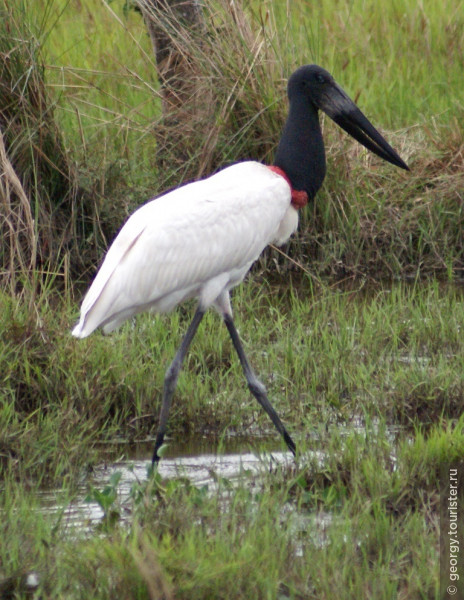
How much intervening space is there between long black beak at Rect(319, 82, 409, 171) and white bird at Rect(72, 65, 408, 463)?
0.26 metres

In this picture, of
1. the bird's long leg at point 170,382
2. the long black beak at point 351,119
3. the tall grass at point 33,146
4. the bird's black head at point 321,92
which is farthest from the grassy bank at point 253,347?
the bird's black head at point 321,92

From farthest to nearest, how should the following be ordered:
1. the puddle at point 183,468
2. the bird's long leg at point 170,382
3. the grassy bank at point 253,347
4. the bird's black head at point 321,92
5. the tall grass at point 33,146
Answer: the tall grass at point 33,146 < the bird's black head at point 321,92 < the bird's long leg at point 170,382 < the puddle at point 183,468 < the grassy bank at point 253,347

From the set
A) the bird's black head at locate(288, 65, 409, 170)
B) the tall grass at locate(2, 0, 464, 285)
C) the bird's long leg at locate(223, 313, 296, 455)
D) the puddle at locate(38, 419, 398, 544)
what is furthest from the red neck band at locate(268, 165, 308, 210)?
the tall grass at locate(2, 0, 464, 285)

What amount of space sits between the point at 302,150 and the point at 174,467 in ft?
4.85

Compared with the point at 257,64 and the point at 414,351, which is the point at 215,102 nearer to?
the point at 257,64

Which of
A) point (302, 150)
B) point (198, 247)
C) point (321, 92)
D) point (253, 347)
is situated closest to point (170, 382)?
point (198, 247)

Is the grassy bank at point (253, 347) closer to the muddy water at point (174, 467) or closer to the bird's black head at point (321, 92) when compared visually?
the muddy water at point (174, 467)

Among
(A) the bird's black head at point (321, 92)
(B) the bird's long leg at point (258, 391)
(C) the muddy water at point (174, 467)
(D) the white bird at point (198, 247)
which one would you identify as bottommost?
(C) the muddy water at point (174, 467)

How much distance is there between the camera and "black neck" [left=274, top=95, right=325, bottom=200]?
16.7 ft

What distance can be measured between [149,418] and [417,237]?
2.81 m

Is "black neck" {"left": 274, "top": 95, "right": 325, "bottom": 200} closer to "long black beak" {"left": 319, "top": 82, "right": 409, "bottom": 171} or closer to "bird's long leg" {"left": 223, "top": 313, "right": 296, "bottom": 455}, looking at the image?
"long black beak" {"left": 319, "top": 82, "right": 409, "bottom": 171}

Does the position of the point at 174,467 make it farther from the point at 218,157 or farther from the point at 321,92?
the point at 218,157

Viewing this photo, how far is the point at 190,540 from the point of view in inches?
123

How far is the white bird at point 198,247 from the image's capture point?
4672 mm
